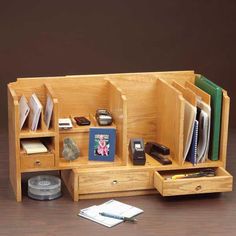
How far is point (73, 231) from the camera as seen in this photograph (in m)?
3.77

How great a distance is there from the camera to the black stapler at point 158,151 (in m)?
4.28

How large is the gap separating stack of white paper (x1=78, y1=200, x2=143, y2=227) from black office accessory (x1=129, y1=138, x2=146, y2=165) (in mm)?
249

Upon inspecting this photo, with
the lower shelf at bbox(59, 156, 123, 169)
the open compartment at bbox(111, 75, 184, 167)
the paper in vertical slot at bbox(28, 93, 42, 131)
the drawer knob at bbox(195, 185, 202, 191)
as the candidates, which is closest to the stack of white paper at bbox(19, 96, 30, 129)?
the paper in vertical slot at bbox(28, 93, 42, 131)

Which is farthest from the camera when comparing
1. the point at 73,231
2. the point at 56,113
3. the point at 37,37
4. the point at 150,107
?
the point at 37,37

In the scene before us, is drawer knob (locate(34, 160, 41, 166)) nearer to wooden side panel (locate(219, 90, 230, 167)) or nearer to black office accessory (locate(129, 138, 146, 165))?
black office accessory (locate(129, 138, 146, 165))

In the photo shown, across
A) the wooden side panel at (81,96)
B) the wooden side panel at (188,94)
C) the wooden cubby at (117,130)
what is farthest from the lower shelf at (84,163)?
the wooden side panel at (188,94)

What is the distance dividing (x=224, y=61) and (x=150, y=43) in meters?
0.52

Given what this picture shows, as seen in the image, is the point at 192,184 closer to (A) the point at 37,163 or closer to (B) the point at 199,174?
(B) the point at 199,174

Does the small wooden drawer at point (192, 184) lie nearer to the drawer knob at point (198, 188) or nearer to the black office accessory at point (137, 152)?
the drawer knob at point (198, 188)

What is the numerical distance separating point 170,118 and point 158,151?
18 centimetres

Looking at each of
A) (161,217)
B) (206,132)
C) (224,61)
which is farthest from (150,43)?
(161,217)

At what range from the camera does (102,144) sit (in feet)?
14.0

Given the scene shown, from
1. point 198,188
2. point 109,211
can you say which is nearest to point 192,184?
point 198,188

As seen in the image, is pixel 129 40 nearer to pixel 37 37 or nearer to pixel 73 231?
pixel 37 37
